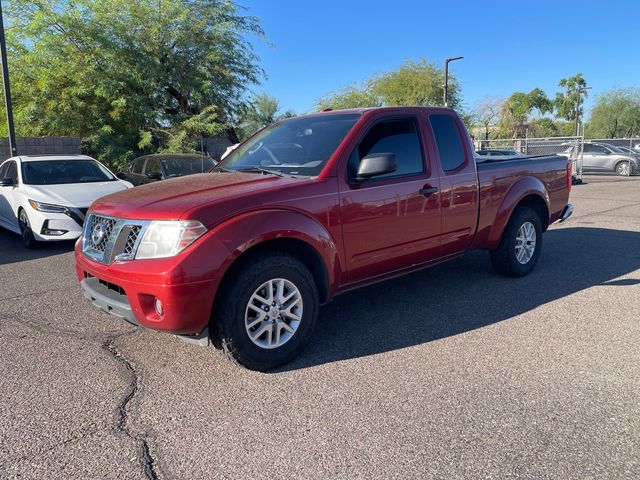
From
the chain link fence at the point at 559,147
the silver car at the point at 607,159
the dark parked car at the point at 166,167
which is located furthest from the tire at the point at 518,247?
the silver car at the point at 607,159

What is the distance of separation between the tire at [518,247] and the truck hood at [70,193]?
5919 millimetres

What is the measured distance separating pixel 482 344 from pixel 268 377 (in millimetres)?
1740

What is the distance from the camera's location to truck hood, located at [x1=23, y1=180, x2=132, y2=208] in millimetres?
7863

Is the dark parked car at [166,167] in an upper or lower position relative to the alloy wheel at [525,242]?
upper

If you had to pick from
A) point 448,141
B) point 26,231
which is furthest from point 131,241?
point 26,231

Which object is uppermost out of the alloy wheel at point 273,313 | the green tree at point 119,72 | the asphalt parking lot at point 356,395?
the green tree at point 119,72

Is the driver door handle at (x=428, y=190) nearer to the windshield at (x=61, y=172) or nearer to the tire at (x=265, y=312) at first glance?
the tire at (x=265, y=312)

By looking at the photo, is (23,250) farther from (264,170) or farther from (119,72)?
(119,72)

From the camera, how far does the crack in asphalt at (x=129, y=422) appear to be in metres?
2.55

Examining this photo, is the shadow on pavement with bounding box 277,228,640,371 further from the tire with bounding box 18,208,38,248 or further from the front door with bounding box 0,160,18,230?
the front door with bounding box 0,160,18,230

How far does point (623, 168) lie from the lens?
22250mm

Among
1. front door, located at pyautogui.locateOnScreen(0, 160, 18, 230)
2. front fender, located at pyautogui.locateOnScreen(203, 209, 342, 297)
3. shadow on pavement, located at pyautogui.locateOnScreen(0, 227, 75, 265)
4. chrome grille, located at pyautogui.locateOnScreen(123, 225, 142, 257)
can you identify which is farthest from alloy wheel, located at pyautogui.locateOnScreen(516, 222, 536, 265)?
front door, located at pyautogui.locateOnScreen(0, 160, 18, 230)

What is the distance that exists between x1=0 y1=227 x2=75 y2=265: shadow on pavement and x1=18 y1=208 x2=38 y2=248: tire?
10cm

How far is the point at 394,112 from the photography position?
4.61 metres
